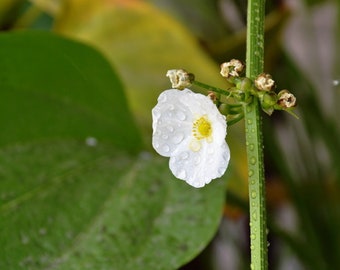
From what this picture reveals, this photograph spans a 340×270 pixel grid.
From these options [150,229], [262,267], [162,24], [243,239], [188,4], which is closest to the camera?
[262,267]

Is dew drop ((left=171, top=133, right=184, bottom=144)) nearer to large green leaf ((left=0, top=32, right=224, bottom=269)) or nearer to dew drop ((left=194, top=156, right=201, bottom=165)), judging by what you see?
dew drop ((left=194, top=156, right=201, bottom=165))

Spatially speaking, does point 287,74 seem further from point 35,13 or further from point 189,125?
point 189,125

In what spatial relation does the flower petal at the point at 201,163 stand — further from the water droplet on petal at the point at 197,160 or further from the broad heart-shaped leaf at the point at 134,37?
the broad heart-shaped leaf at the point at 134,37

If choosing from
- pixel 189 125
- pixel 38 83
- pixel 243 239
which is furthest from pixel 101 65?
pixel 243 239

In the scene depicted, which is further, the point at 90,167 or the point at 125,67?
the point at 125,67

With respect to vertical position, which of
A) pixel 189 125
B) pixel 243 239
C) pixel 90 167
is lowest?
pixel 243 239

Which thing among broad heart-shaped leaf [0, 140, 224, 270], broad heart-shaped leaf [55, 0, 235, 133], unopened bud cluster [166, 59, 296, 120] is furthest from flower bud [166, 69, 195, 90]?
broad heart-shaped leaf [55, 0, 235, 133]

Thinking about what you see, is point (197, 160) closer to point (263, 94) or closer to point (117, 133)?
point (263, 94)
